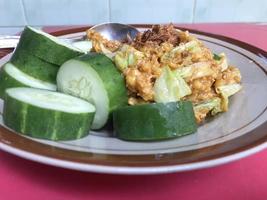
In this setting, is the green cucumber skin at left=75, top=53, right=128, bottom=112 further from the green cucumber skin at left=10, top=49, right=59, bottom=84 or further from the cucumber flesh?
the green cucumber skin at left=10, top=49, right=59, bottom=84

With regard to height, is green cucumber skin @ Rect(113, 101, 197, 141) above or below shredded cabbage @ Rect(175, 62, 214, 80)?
below

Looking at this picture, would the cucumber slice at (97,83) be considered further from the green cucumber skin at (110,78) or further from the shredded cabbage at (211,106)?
the shredded cabbage at (211,106)

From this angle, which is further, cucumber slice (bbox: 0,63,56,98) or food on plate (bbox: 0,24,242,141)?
cucumber slice (bbox: 0,63,56,98)

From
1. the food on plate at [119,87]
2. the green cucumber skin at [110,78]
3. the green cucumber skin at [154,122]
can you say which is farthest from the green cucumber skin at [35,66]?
the green cucumber skin at [154,122]

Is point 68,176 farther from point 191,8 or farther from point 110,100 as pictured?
point 191,8

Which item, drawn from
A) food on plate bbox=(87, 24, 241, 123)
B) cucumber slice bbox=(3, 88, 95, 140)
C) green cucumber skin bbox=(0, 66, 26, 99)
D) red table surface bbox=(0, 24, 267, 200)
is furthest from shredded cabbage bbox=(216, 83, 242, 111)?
green cucumber skin bbox=(0, 66, 26, 99)

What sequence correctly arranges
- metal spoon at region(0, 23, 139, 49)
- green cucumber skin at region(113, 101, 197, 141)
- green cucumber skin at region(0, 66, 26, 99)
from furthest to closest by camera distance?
metal spoon at region(0, 23, 139, 49), green cucumber skin at region(0, 66, 26, 99), green cucumber skin at region(113, 101, 197, 141)

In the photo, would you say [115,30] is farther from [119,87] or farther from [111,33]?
[119,87]
